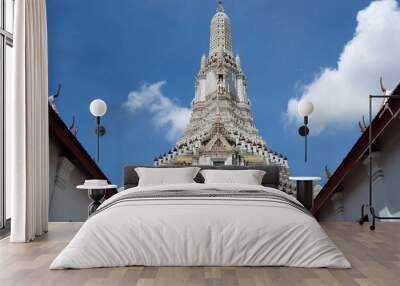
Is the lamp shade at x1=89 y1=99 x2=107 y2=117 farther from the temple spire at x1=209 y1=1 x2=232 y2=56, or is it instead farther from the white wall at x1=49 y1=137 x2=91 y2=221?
the temple spire at x1=209 y1=1 x2=232 y2=56

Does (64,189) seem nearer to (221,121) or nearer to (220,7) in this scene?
(221,121)

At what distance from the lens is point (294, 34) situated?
8141 mm

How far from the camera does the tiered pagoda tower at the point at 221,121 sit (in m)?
7.35

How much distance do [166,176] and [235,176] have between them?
0.72m

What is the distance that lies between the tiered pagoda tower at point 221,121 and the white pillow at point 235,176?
2185 millimetres

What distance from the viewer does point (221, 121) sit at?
27.1ft

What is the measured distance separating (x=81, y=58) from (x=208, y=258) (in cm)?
610

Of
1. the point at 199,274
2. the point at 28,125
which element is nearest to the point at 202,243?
the point at 199,274

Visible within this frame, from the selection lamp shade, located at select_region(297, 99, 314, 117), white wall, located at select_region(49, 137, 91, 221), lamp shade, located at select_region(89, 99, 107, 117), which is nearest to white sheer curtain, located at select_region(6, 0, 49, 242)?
white wall, located at select_region(49, 137, 91, 221)

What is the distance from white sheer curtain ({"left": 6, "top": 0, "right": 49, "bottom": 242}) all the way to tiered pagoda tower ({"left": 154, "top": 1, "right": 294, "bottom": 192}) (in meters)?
3.22

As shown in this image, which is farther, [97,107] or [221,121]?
[221,121]

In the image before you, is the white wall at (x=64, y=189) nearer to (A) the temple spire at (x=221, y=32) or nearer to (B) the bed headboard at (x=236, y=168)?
(B) the bed headboard at (x=236, y=168)

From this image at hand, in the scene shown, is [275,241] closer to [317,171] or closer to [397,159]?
[397,159]

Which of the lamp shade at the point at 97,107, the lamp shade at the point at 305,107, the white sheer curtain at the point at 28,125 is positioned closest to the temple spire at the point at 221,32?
the lamp shade at the point at 305,107
